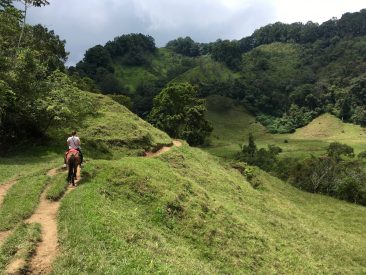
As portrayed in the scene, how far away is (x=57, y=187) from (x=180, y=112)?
60880 mm

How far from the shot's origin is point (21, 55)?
110 feet

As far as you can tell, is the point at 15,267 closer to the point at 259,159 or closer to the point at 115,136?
the point at 115,136

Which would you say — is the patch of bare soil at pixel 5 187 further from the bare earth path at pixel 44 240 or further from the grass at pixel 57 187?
the grass at pixel 57 187

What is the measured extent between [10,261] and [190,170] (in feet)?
72.4

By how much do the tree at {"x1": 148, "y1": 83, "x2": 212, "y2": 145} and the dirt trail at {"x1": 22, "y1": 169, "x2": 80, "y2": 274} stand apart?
2348 inches

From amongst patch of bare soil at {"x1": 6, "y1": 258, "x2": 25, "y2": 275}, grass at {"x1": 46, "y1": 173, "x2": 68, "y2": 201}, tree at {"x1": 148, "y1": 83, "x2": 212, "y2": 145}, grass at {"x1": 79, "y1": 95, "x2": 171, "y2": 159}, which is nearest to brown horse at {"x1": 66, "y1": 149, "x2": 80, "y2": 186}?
grass at {"x1": 46, "y1": 173, "x2": 68, "y2": 201}

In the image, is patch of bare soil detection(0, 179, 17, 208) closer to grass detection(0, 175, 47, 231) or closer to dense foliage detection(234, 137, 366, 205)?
grass detection(0, 175, 47, 231)

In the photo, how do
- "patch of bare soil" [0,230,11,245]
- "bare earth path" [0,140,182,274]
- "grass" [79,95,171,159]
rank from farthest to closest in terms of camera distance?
"grass" [79,95,171,159], "patch of bare soil" [0,230,11,245], "bare earth path" [0,140,182,274]

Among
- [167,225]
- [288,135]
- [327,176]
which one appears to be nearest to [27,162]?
[167,225]

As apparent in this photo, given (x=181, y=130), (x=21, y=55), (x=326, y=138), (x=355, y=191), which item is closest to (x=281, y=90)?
(x=326, y=138)

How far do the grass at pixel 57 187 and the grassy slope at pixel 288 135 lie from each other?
273 ft

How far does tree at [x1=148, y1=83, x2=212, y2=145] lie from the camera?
261 ft

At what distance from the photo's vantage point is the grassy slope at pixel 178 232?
13906 mm

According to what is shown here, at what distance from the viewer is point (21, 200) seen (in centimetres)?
1928
